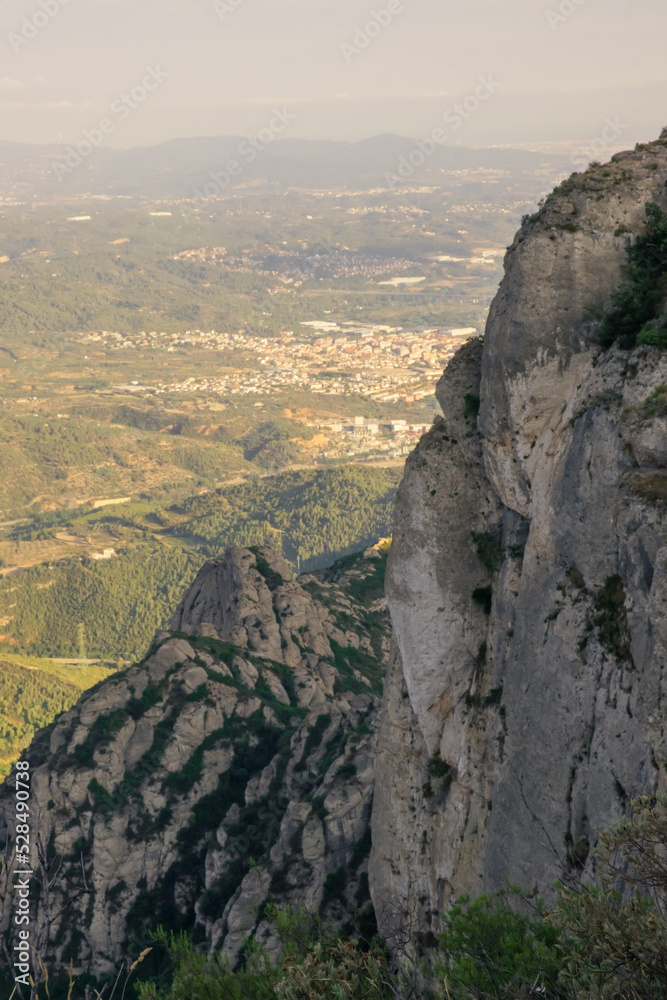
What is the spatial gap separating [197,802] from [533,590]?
40331 millimetres

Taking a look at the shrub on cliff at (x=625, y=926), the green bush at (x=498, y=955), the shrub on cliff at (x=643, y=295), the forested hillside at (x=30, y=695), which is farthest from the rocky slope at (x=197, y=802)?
the forested hillside at (x=30, y=695)

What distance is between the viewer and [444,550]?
32281 millimetres

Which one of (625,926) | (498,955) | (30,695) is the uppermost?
(625,926)

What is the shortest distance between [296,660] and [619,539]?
6004 cm

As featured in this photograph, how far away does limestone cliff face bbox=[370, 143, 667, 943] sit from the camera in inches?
902

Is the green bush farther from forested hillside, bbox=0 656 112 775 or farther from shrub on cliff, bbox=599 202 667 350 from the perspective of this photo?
forested hillside, bbox=0 656 112 775

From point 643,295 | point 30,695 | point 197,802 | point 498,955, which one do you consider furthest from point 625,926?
point 30,695

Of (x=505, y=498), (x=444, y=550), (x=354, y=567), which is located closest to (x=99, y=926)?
(x=444, y=550)

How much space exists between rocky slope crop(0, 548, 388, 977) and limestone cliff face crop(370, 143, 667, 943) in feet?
41.0

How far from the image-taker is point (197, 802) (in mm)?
59344

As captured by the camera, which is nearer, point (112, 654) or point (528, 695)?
point (528, 695)

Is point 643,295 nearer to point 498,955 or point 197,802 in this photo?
point 498,955

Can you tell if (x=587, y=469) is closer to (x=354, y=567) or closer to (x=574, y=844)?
(x=574, y=844)

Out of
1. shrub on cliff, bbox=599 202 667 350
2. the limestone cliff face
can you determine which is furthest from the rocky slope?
shrub on cliff, bbox=599 202 667 350
